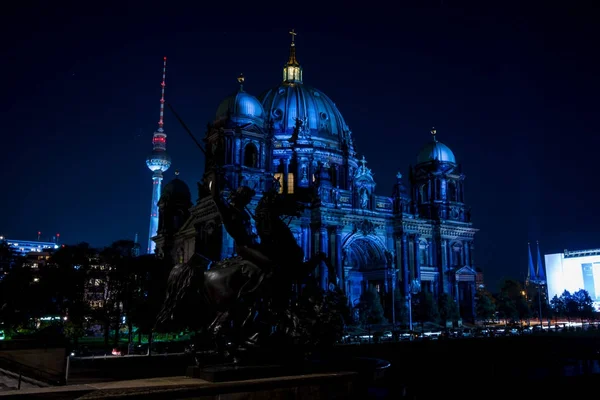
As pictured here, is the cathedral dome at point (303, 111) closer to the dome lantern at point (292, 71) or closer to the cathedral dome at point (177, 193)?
the dome lantern at point (292, 71)

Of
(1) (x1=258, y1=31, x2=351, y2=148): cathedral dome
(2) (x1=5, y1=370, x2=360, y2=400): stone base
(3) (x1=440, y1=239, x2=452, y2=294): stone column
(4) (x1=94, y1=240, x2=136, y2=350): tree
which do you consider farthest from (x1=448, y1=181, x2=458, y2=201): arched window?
(2) (x1=5, y1=370, x2=360, y2=400): stone base

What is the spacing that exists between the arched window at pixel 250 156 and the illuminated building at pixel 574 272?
92525mm

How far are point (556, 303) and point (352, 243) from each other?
62.7 m

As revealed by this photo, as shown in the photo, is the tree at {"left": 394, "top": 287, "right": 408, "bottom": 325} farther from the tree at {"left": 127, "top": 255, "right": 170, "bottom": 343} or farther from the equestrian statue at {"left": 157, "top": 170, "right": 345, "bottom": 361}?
the equestrian statue at {"left": 157, "top": 170, "right": 345, "bottom": 361}

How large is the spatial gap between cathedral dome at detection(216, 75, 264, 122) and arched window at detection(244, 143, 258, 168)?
3.46 meters

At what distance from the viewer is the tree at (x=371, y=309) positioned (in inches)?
2510

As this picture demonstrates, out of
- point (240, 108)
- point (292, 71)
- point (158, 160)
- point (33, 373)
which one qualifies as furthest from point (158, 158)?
point (33, 373)

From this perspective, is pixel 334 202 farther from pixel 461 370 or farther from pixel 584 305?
pixel 584 305

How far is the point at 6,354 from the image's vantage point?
18016 millimetres

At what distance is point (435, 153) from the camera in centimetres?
8500

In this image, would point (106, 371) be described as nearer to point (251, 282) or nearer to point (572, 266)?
point (251, 282)

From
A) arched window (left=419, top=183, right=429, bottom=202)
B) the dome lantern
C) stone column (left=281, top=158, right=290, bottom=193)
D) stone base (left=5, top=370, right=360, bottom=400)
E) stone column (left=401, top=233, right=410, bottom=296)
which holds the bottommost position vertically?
stone base (left=5, top=370, right=360, bottom=400)

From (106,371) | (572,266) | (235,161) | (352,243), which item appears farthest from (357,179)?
(572,266)

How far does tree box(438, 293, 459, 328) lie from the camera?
6950 centimetres
